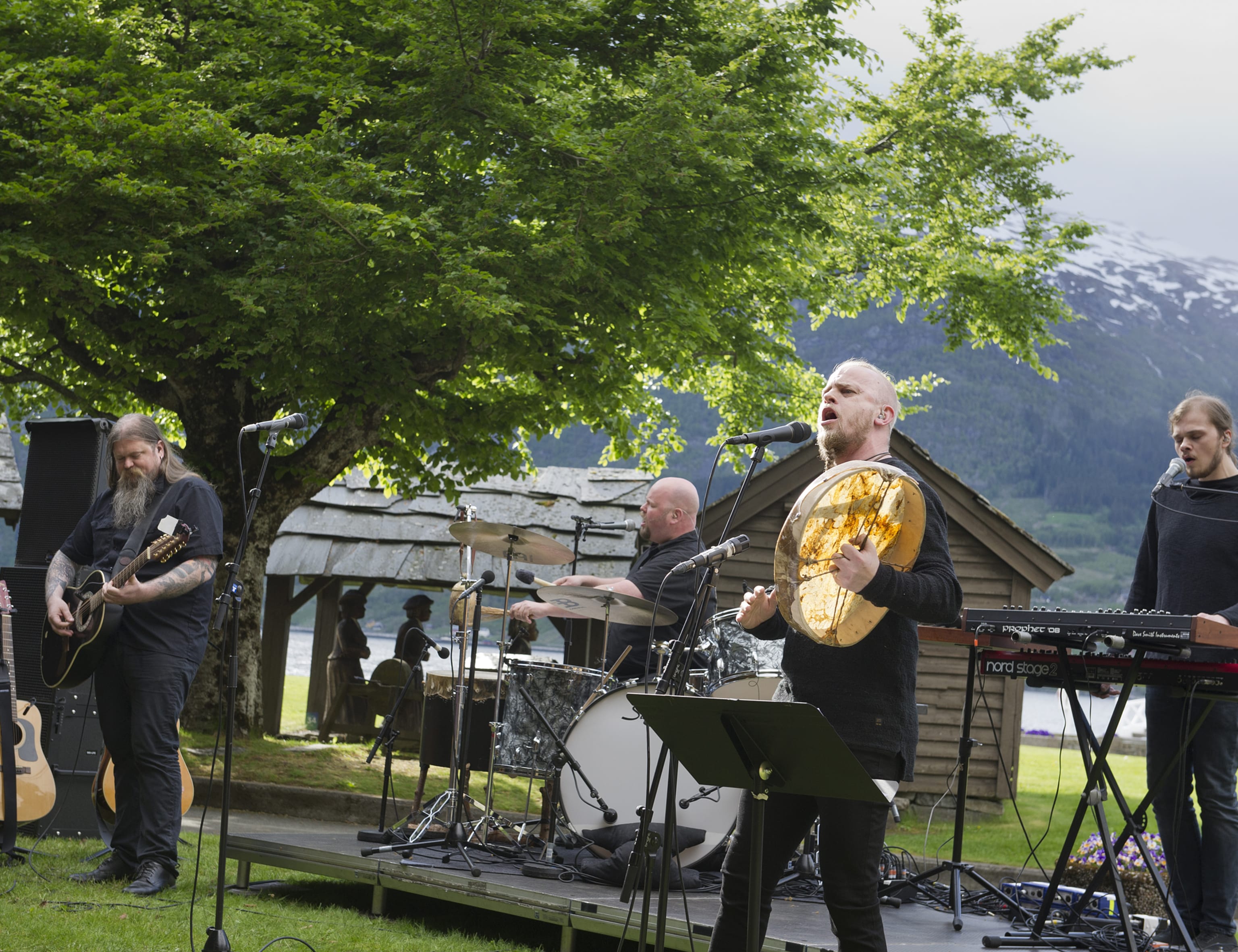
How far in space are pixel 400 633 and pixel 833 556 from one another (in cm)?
1371

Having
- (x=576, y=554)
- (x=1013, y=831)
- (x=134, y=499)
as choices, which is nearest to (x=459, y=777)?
(x=576, y=554)

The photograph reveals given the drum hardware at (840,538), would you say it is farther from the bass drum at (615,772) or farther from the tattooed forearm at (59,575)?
the tattooed forearm at (59,575)

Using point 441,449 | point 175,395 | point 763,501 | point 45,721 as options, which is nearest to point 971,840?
point 763,501

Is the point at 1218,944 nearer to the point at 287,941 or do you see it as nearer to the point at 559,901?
the point at 559,901

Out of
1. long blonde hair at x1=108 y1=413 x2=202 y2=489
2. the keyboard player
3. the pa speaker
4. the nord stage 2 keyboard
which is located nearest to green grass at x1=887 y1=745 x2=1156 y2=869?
the keyboard player

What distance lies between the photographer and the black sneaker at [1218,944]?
4617 millimetres

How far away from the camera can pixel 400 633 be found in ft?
52.5

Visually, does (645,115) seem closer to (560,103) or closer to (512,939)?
Answer: (560,103)

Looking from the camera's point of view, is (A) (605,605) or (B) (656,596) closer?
(A) (605,605)

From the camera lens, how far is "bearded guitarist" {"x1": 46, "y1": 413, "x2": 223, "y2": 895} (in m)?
5.60

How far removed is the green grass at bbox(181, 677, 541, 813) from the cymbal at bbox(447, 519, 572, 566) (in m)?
4.17

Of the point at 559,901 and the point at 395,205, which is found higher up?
the point at 395,205

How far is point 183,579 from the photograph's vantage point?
555 cm

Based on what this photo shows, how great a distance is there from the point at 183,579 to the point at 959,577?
386 inches
